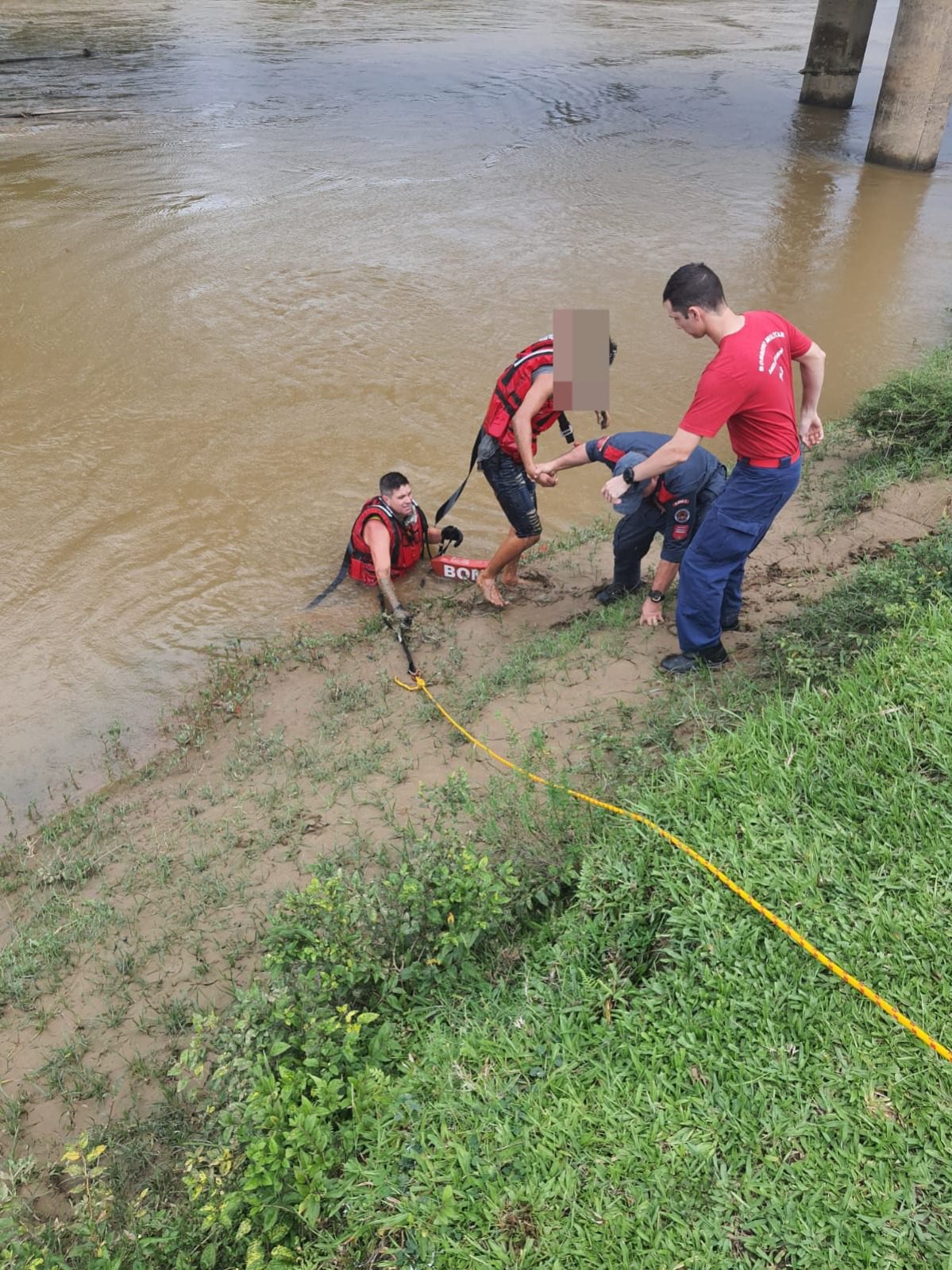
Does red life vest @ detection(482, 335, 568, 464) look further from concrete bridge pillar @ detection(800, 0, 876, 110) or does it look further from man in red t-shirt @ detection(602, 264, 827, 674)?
concrete bridge pillar @ detection(800, 0, 876, 110)

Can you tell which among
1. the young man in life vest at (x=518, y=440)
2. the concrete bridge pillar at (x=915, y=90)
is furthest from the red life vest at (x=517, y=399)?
the concrete bridge pillar at (x=915, y=90)

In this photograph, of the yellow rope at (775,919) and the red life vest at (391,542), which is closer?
the yellow rope at (775,919)

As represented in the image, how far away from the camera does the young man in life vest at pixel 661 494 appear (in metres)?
5.11

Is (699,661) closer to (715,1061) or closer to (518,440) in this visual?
(518,440)

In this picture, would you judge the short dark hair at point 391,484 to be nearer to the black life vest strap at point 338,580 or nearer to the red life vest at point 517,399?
the black life vest strap at point 338,580

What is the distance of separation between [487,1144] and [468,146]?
16805 mm

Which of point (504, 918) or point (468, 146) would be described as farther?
point (468, 146)

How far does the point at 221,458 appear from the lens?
8117mm

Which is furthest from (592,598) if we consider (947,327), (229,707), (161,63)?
(161,63)

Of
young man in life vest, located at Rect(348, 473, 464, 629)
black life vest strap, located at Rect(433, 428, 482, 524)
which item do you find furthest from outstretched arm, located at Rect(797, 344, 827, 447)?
young man in life vest, located at Rect(348, 473, 464, 629)

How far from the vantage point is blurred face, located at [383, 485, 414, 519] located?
6.37 m

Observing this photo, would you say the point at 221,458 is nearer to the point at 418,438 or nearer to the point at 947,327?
the point at 418,438

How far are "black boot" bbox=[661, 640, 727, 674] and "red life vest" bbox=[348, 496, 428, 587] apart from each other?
238cm

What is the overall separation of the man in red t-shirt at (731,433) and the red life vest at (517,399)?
1297mm
